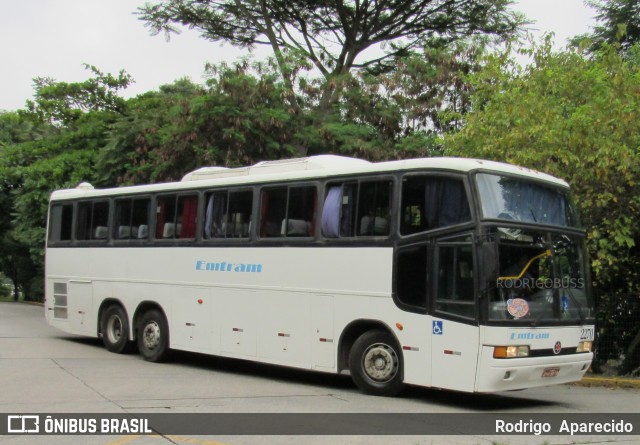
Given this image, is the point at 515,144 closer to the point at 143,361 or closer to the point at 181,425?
the point at 143,361

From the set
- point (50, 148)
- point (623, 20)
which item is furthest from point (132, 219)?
point (623, 20)

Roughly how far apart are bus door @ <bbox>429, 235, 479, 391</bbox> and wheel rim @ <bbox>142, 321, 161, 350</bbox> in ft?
21.8

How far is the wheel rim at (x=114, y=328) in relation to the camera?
17500 mm

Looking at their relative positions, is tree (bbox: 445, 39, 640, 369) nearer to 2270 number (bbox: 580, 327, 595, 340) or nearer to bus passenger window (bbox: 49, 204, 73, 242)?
2270 number (bbox: 580, 327, 595, 340)

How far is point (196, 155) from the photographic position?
922 inches

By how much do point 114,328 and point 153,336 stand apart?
5.71 feet

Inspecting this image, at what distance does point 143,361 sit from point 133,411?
6.15 m

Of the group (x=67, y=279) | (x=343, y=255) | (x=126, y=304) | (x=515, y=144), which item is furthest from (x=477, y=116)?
(x=67, y=279)

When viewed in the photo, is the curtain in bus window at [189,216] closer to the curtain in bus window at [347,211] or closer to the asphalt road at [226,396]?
the asphalt road at [226,396]

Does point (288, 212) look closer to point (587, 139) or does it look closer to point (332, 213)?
point (332, 213)

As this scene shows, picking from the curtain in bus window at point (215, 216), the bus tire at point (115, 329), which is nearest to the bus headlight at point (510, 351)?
the curtain in bus window at point (215, 216)

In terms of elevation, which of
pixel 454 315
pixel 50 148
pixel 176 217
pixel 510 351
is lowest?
pixel 510 351

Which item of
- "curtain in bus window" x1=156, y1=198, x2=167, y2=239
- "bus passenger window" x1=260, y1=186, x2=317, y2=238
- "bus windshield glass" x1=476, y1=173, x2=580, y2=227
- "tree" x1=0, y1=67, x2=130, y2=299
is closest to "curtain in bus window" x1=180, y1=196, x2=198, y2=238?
"curtain in bus window" x1=156, y1=198, x2=167, y2=239

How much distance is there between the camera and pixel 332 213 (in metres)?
12.9
